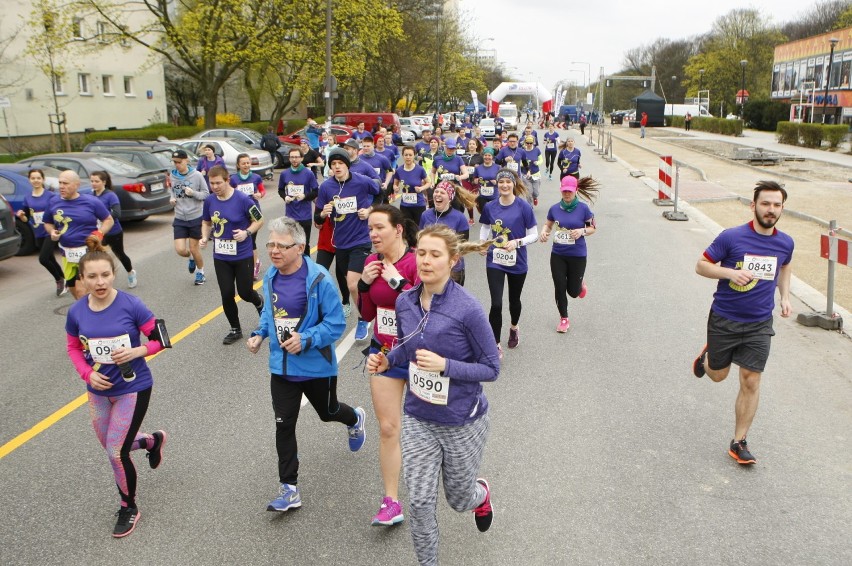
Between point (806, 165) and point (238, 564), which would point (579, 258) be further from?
point (806, 165)

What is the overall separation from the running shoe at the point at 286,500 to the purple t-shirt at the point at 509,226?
345 cm

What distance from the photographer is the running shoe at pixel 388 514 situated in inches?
173

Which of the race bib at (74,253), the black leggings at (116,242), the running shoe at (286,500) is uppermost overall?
the race bib at (74,253)

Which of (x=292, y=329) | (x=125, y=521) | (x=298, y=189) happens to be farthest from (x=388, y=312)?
(x=298, y=189)

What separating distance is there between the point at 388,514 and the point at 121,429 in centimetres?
163

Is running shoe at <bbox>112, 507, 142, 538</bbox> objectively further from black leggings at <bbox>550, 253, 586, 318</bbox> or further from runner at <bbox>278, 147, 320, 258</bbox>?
runner at <bbox>278, 147, 320, 258</bbox>

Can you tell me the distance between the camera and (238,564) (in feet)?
13.3

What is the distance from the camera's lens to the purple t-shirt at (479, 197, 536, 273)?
7305mm

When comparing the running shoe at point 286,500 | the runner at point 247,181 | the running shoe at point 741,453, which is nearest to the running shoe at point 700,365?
the running shoe at point 741,453

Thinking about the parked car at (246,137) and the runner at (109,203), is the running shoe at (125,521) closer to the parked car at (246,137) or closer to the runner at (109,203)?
the runner at (109,203)

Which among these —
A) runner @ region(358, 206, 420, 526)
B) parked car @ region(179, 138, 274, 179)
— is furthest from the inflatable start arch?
runner @ region(358, 206, 420, 526)

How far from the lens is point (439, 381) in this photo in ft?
12.0

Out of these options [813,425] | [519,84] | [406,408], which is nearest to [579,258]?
[813,425]

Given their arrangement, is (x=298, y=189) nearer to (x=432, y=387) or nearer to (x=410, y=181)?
(x=410, y=181)
